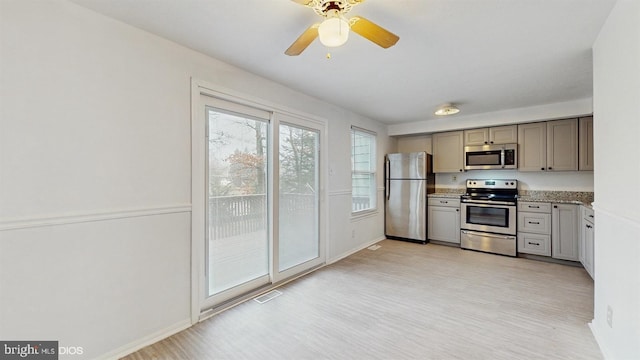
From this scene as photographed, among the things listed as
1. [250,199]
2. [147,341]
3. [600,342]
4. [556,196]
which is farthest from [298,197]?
[556,196]

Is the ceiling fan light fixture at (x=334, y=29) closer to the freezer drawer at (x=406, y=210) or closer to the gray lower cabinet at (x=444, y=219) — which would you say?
the freezer drawer at (x=406, y=210)

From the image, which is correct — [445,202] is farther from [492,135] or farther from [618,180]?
[618,180]

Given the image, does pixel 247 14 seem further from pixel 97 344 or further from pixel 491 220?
pixel 491 220

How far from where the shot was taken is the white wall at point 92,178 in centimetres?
153

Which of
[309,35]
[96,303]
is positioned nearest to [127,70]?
[309,35]

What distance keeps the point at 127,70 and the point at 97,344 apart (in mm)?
1930

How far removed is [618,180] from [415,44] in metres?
1.66

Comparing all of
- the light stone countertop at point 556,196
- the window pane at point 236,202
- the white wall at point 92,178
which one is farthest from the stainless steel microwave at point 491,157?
the white wall at point 92,178

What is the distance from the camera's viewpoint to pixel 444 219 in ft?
16.2

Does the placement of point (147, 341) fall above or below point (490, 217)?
below

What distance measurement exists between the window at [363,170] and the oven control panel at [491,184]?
6.02ft

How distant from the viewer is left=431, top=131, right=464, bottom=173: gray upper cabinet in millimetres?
4965

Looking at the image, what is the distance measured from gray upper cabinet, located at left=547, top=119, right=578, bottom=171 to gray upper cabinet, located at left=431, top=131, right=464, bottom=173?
124 centimetres

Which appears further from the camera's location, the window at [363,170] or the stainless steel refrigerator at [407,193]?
the stainless steel refrigerator at [407,193]
